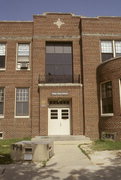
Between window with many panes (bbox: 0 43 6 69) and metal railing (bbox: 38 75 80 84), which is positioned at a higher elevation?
window with many panes (bbox: 0 43 6 69)

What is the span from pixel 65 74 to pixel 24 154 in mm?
10779

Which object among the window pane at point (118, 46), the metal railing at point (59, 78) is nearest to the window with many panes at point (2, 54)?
the metal railing at point (59, 78)

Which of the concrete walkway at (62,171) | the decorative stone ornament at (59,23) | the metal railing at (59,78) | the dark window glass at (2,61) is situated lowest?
the concrete walkway at (62,171)

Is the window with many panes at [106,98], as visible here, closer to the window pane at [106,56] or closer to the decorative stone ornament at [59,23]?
the window pane at [106,56]

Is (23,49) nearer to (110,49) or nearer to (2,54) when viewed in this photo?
(2,54)

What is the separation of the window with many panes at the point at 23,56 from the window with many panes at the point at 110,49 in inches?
239

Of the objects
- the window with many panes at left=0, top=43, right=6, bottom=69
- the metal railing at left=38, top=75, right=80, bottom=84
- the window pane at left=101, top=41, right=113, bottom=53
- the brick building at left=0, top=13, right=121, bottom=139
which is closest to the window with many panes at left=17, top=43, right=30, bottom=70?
the brick building at left=0, top=13, right=121, bottom=139

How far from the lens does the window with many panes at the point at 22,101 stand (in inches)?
702

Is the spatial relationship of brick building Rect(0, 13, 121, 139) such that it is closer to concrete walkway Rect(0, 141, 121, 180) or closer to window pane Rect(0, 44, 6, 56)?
window pane Rect(0, 44, 6, 56)

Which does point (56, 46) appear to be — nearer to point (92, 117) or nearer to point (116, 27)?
point (116, 27)

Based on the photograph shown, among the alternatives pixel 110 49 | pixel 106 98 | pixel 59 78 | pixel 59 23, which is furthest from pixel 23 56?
pixel 106 98

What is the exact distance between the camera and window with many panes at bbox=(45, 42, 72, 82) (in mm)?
18531

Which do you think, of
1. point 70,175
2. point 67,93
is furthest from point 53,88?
point 70,175

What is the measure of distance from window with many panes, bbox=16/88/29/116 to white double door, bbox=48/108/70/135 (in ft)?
6.07
